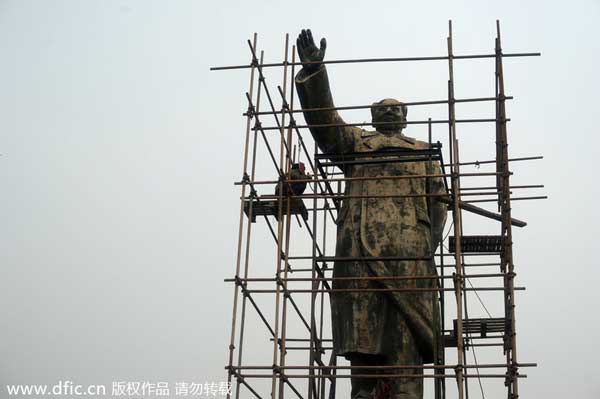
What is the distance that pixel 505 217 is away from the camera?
1372 cm

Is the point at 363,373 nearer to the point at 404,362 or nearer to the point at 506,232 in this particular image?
the point at 404,362

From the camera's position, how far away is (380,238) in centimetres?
1352

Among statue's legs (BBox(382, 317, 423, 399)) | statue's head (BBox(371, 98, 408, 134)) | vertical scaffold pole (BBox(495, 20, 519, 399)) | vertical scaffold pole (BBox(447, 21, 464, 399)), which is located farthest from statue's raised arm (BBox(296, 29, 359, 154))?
statue's legs (BBox(382, 317, 423, 399))

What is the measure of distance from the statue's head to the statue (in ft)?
0.05

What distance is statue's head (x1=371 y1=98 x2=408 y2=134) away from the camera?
47.6ft

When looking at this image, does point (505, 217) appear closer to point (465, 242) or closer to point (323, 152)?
point (465, 242)

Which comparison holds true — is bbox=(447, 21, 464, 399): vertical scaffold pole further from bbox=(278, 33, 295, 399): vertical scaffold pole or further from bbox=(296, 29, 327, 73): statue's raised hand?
bbox=(278, 33, 295, 399): vertical scaffold pole

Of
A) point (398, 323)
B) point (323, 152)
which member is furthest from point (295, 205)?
point (398, 323)

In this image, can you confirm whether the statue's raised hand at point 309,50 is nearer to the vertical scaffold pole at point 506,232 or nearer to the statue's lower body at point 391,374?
the vertical scaffold pole at point 506,232

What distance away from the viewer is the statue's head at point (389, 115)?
1450 cm

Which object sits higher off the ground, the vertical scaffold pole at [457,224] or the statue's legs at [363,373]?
the vertical scaffold pole at [457,224]

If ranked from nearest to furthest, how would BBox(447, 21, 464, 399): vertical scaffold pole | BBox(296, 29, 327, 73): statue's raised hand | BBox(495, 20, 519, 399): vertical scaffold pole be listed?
BBox(447, 21, 464, 399): vertical scaffold pole
BBox(495, 20, 519, 399): vertical scaffold pole
BBox(296, 29, 327, 73): statue's raised hand

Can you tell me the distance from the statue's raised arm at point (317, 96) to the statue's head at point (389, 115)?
0.61 meters

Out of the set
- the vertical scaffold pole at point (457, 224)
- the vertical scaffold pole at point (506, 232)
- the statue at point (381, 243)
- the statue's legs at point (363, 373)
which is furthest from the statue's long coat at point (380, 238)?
the vertical scaffold pole at point (506, 232)
